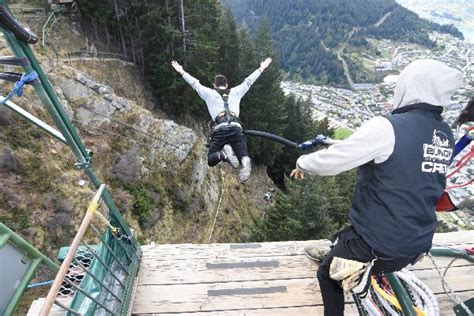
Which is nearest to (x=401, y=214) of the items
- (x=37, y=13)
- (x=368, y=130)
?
(x=368, y=130)

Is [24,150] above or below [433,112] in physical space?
below

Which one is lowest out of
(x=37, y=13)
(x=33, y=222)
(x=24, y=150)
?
(x=33, y=222)

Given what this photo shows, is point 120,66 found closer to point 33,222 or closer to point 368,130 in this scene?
point 33,222

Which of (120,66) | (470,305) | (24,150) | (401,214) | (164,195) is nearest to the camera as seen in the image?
(401,214)

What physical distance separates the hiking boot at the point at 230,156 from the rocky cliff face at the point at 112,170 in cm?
691

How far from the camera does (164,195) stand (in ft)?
54.2

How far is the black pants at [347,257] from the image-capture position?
2969 mm

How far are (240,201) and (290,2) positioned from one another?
16076cm

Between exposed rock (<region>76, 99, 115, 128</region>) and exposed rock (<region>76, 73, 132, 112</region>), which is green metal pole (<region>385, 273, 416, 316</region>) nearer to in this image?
exposed rock (<region>76, 99, 115, 128</region>)

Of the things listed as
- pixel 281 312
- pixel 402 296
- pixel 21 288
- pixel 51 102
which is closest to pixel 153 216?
pixel 281 312

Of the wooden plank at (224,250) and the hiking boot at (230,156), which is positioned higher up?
Result: the wooden plank at (224,250)

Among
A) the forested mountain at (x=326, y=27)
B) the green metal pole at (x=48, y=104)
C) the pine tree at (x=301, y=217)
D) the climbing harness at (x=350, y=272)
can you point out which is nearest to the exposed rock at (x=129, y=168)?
the pine tree at (x=301, y=217)

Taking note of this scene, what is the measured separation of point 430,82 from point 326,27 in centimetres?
16681

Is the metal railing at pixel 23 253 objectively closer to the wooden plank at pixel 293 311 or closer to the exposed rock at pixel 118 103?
the wooden plank at pixel 293 311
